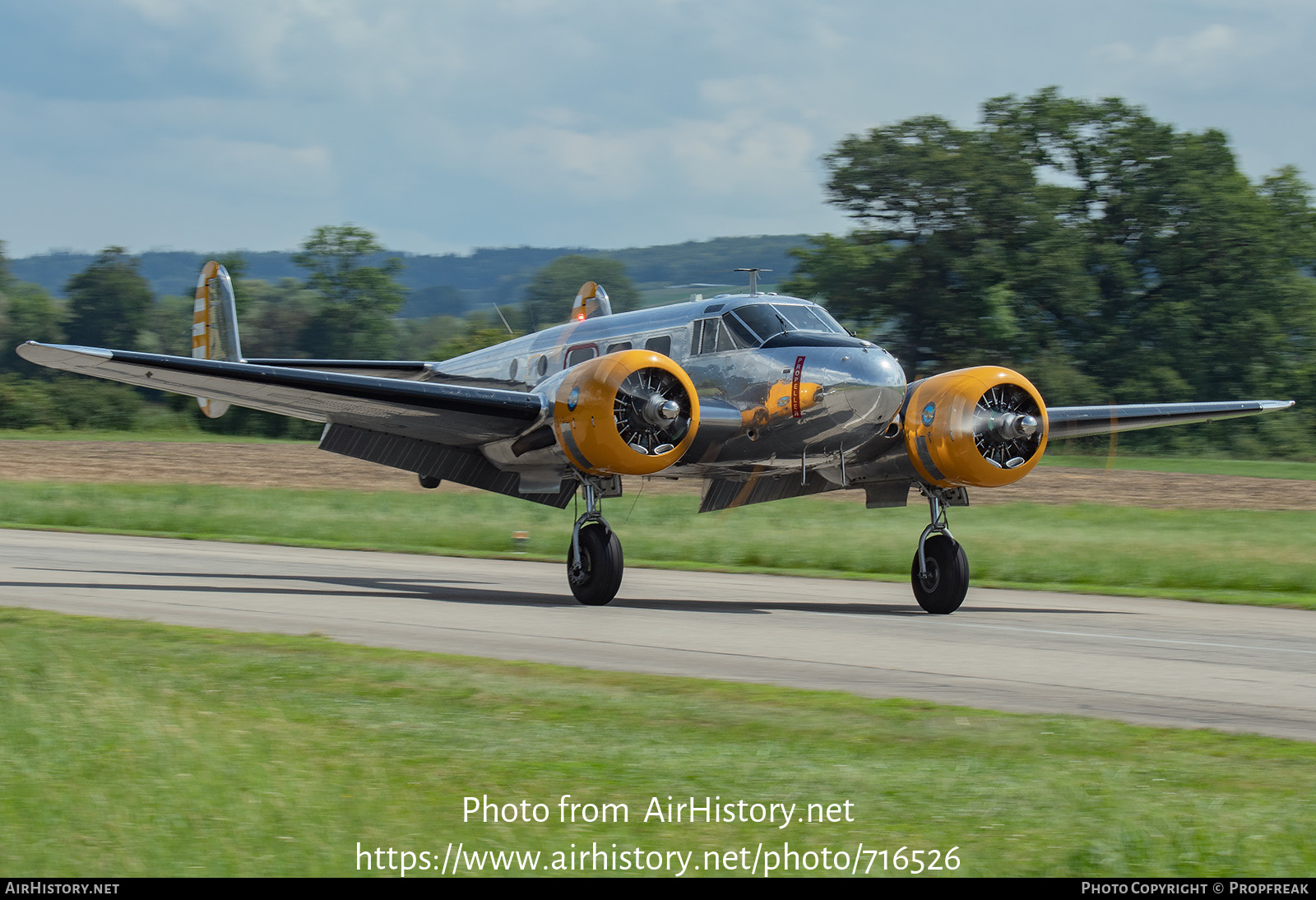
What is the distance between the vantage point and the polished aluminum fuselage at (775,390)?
53.7 feet

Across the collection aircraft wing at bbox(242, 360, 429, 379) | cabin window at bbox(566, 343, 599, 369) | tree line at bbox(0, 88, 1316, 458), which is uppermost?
tree line at bbox(0, 88, 1316, 458)

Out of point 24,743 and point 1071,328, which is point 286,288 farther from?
point 24,743

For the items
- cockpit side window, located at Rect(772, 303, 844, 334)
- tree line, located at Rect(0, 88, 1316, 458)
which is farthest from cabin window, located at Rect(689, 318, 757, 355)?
tree line, located at Rect(0, 88, 1316, 458)

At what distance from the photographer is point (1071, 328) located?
65375mm

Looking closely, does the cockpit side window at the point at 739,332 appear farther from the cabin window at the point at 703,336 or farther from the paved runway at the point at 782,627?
the paved runway at the point at 782,627

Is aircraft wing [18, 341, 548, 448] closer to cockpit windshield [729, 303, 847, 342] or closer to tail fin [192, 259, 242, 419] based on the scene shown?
cockpit windshield [729, 303, 847, 342]

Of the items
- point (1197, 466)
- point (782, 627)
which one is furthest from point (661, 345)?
point (1197, 466)

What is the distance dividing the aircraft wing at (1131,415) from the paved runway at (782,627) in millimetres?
2617

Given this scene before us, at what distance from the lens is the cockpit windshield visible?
56.9 ft

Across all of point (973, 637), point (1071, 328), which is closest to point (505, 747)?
point (973, 637)

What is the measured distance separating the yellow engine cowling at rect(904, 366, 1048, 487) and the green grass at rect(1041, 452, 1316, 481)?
24772 millimetres

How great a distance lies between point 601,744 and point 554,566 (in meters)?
16.3

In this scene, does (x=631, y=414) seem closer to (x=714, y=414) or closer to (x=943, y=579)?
(x=714, y=414)

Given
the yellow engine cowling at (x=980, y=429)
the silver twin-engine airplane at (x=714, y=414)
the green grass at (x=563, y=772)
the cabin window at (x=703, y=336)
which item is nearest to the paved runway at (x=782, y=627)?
the green grass at (x=563, y=772)
